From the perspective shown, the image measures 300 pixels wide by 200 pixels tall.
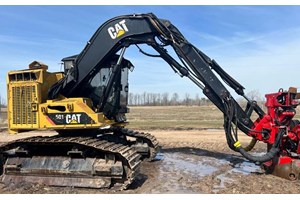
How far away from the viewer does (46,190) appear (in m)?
8.27

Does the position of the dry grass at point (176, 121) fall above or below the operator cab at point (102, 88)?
below

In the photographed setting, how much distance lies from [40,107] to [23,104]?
59cm

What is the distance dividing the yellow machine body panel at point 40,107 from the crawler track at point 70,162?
0.45 m

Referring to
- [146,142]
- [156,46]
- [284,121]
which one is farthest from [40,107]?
[284,121]

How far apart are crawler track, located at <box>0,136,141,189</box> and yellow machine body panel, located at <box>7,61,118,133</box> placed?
45cm

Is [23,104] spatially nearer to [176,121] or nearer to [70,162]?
[70,162]

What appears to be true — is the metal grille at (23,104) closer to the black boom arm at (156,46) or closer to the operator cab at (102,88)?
the black boom arm at (156,46)

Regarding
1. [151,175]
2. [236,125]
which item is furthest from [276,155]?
[151,175]

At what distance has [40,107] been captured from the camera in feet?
30.5

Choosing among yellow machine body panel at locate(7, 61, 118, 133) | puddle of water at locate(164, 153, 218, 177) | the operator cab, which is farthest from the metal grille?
puddle of water at locate(164, 153, 218, 177)

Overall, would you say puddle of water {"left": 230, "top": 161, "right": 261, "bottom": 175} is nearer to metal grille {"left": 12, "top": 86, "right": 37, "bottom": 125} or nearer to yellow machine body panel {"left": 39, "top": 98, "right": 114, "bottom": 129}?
yellow machine body panel {"left": 39, "top": 98, "right": 114, "bottom": 129}

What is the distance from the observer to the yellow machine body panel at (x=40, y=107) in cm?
905

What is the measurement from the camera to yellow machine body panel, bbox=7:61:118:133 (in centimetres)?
905

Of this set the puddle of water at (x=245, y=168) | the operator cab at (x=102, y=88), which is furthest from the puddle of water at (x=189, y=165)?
the operator cab at (x=102, y=88)
